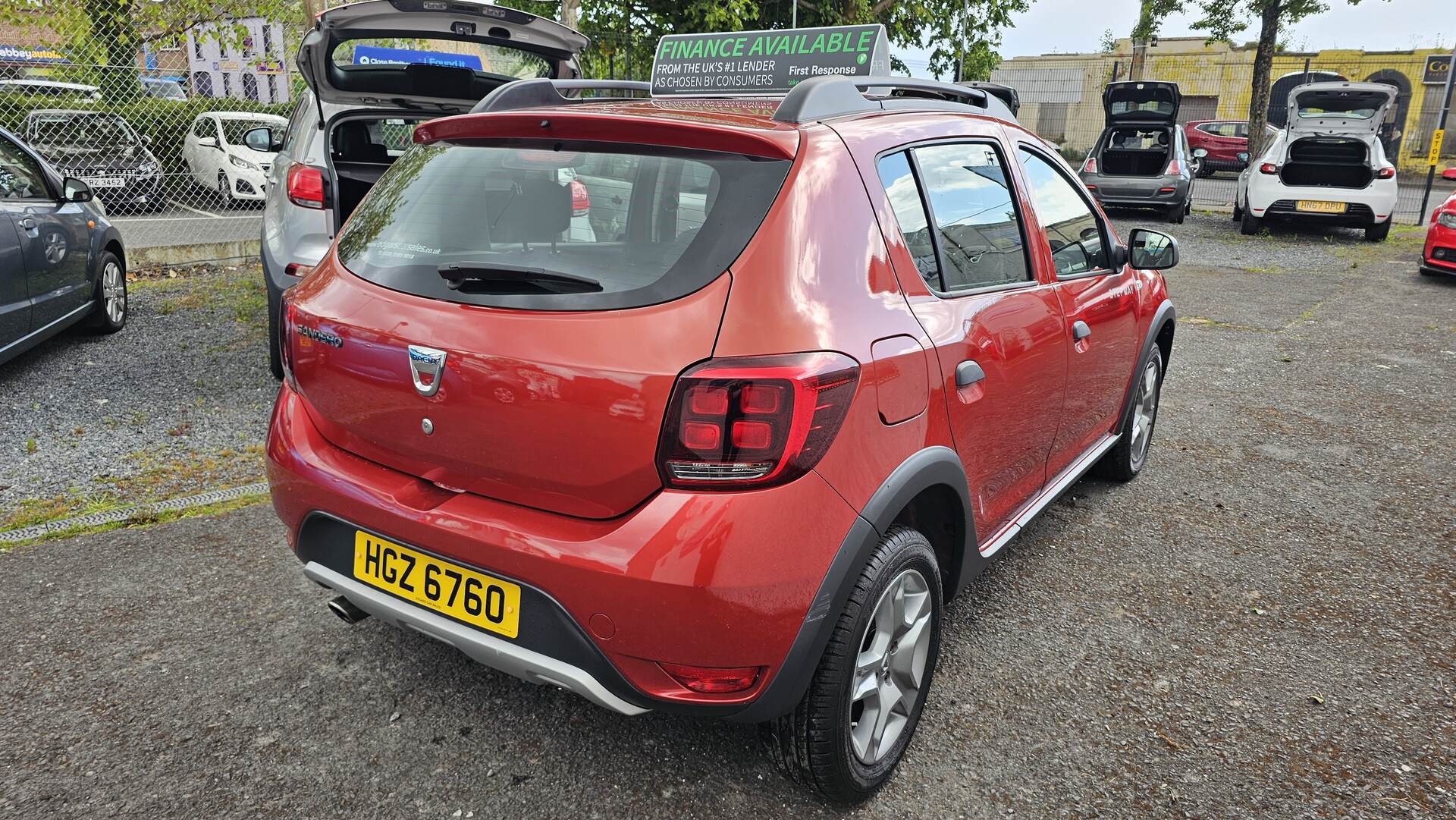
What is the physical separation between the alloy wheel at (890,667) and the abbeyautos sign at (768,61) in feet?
6.28

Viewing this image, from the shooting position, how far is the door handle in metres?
2.48

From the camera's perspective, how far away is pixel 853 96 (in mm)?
2584

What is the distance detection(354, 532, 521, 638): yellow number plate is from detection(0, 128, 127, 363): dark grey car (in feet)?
14.1

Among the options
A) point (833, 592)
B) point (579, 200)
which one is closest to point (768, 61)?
point (579, 200)

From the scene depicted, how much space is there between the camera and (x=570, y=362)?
1989 mm

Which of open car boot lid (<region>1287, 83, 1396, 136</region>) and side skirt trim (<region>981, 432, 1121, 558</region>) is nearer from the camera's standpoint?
side skirt trim (<region>981, 432, 1121, 558</region>)

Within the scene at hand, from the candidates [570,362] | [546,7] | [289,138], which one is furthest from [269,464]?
[546,7]

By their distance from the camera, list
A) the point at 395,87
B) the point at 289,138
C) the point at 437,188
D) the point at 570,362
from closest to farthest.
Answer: the point at 570,362
the point at 437,188
the point at 395,87
the point at 289,138

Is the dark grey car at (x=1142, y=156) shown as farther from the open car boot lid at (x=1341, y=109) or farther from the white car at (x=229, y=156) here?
the white car at (x=229, y=156)

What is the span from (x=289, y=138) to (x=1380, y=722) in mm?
6132

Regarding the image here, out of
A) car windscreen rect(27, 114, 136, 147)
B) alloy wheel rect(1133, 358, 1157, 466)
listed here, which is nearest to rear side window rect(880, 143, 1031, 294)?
alloy wheel rect(1133, 358, 1157, 466)

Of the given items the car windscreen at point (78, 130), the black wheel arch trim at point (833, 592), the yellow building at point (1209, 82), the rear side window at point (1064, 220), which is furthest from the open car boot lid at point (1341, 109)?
the yellow building at point (1209, 82)

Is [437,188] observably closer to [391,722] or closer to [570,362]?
[570,362]

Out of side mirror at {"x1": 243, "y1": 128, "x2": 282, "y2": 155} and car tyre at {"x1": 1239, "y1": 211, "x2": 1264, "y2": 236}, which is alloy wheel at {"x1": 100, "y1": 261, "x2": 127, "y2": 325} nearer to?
side mirror at {"x1": 243, "y1": 128, "x2": 282, "y2": 155}
